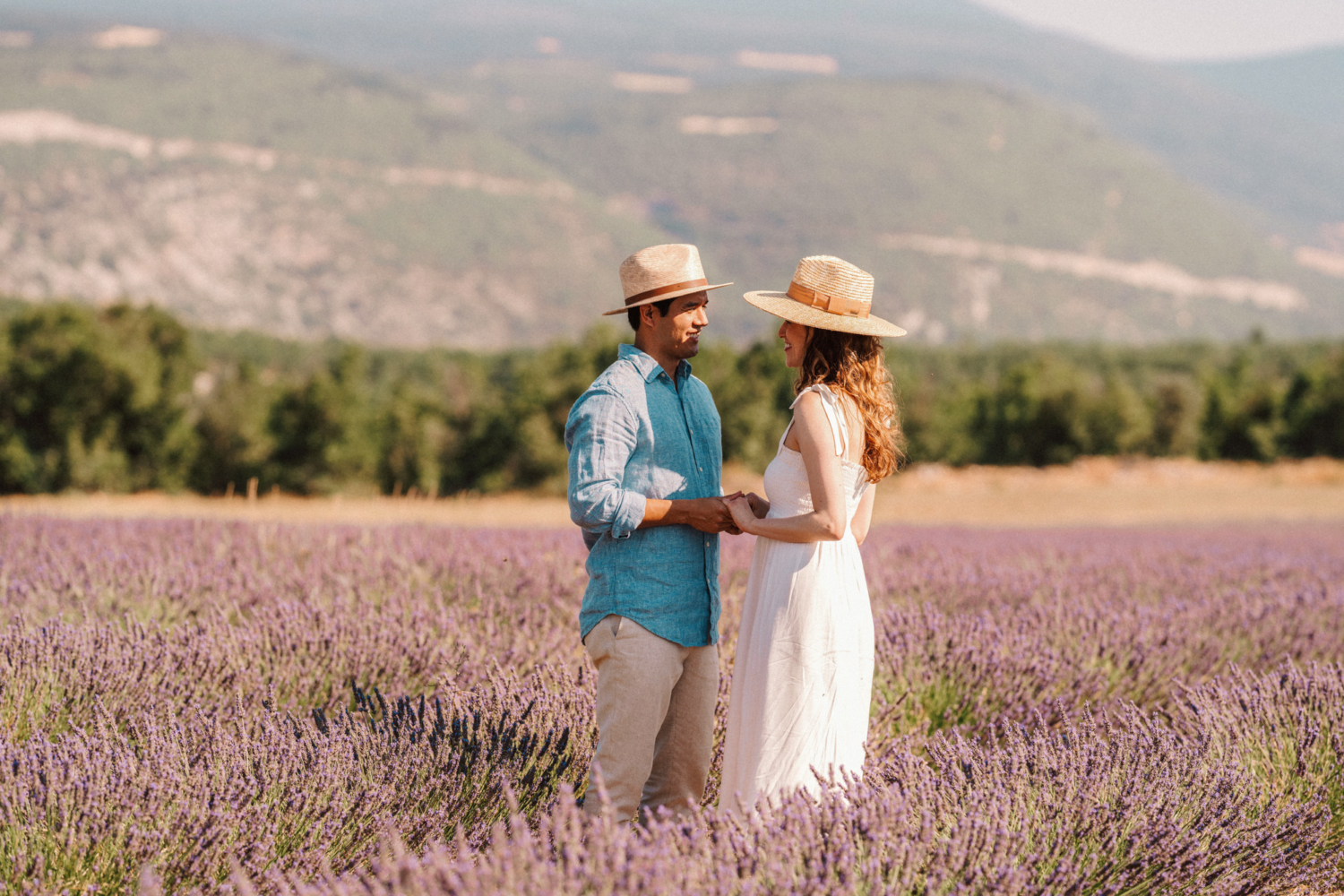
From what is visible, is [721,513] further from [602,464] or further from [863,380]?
[863,380]

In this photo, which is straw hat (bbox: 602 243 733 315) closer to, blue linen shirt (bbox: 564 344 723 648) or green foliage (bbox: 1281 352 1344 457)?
blue linen shirt (bbox: 564 344 723 648)

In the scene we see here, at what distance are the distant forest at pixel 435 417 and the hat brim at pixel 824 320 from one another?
24.6 meters

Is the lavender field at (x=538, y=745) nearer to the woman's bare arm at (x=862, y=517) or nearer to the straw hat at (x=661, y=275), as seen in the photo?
the woman's bare arm at (x=862, y=517)

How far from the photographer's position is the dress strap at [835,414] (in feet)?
8.07

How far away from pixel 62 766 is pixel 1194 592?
16.3ft

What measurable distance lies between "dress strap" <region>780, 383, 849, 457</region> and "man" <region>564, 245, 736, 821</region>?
30cm

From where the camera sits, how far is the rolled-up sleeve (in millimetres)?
2338

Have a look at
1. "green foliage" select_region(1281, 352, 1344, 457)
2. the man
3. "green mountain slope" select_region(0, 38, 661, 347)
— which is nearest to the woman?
the man

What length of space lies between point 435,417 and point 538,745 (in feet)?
118

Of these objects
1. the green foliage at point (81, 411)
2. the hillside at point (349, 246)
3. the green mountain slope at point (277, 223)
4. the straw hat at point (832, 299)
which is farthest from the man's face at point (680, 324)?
the hillside at point (349, 246)

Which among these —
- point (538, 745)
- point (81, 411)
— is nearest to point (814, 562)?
point (538, 745)

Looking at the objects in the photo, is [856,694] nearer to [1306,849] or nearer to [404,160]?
[1306,849]

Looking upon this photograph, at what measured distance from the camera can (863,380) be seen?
2.56 meters

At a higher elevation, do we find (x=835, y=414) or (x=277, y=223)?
(x=277, y=223)
